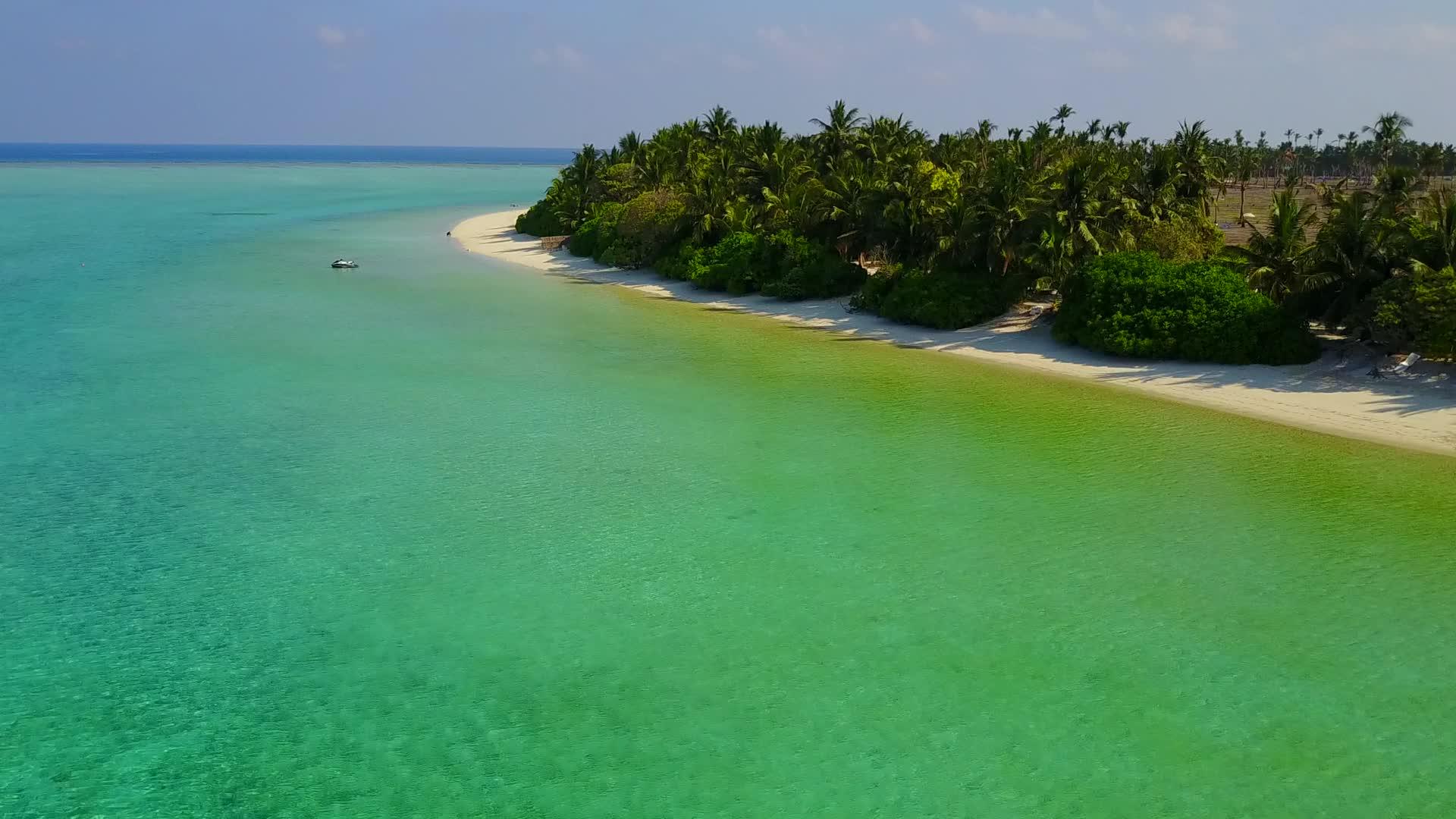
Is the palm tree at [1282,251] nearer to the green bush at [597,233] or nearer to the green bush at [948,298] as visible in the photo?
the green bush at [948,298]

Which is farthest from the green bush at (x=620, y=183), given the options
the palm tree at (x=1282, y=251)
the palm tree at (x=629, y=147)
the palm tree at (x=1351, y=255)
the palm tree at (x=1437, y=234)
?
the palm tree at (x=1437, y=234)

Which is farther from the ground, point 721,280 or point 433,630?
point 721,280

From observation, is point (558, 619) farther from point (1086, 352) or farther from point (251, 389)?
point (1086, 352)

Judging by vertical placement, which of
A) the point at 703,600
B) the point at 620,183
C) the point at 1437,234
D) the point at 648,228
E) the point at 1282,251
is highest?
the point at 620,183

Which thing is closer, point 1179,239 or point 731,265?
point 1179,239

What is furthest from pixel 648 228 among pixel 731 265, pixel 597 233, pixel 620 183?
pixel 620 183

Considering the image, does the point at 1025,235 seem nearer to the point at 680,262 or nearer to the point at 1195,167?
the point at 1195,167

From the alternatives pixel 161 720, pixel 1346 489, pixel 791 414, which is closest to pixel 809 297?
pixel 791 414

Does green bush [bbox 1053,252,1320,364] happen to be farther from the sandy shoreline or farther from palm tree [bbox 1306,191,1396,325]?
palm tree [bbox 1306,191,1396,325]
